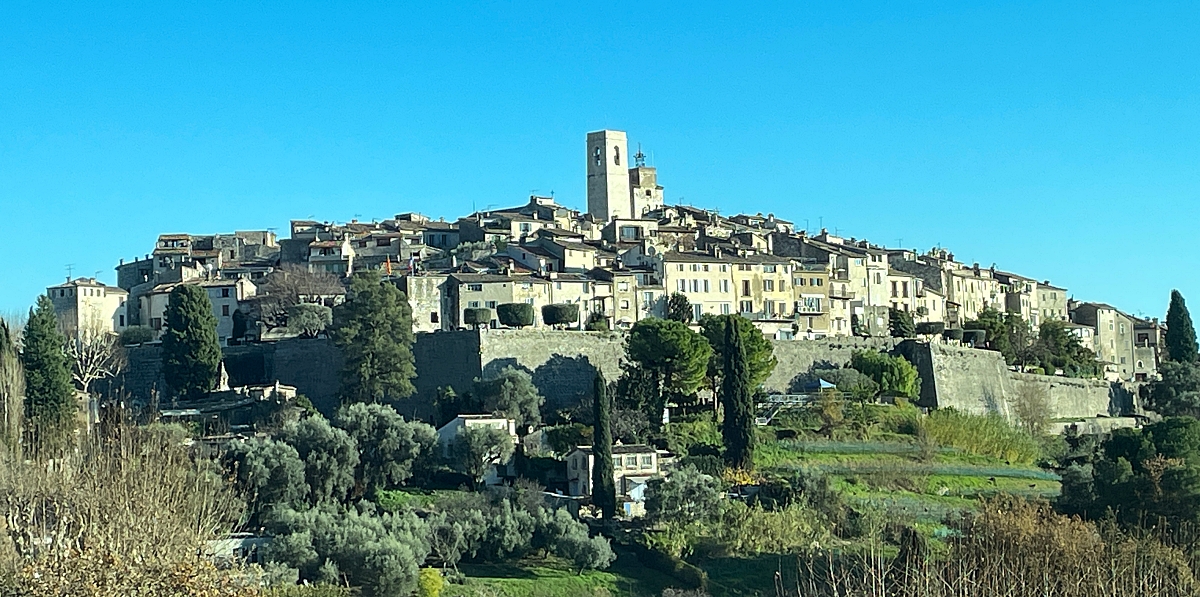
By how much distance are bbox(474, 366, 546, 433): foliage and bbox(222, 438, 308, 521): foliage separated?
352 inches

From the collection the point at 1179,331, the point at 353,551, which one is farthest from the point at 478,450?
the point at 1179,331

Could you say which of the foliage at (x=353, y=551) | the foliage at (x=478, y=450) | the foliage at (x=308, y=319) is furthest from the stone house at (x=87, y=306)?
the foliage at (x=353, y=551)

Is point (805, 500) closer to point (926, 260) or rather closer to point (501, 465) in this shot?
point (501, 465)

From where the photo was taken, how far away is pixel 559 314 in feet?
208

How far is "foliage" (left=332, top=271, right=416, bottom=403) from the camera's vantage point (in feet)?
183

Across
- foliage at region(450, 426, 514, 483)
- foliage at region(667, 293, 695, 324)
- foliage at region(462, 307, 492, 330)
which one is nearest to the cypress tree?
foliage at region(450, 426, 514, 483)

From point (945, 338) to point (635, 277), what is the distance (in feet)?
42.6

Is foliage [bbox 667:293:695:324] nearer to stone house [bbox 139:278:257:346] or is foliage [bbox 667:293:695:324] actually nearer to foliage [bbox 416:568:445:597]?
stone house [bbox 139:278:257:346]

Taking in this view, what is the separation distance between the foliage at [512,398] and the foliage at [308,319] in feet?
31.0

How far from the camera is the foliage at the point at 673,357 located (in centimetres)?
5647

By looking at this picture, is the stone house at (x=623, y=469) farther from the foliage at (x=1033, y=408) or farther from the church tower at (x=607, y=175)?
the church tower at (x=607, y=175)

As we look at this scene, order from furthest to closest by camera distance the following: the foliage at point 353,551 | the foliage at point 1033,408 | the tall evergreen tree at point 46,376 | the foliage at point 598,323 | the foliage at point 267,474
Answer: the foliage at point 1033,408, the foliage at point 598,323, the tall evergreen tree at point 46,376, the foliage at point 267,474, the foliage at point 353,551

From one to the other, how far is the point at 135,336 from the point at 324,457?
19116mm

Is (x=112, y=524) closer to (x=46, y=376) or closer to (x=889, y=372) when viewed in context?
(x=46, y=376)
